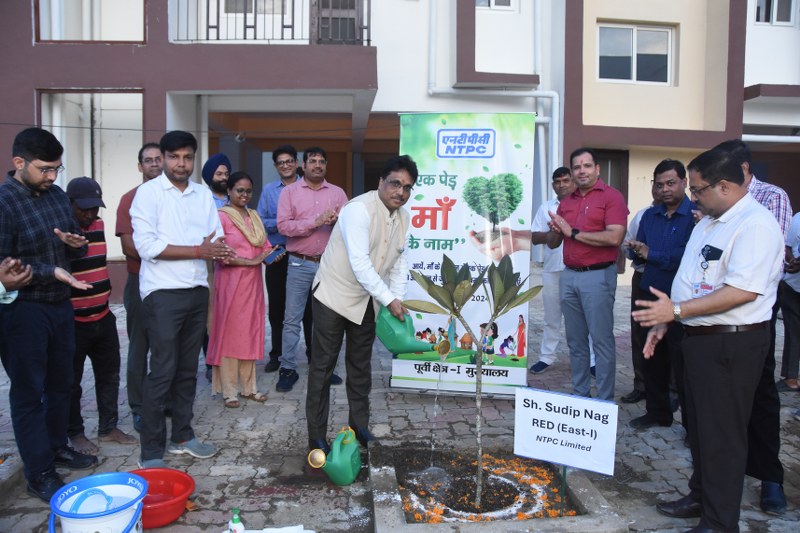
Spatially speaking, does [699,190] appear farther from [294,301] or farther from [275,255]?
[275,255]

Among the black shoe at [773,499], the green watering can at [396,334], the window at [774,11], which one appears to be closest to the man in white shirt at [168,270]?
the green watering can at [396,334]

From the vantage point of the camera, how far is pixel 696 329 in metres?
2.99

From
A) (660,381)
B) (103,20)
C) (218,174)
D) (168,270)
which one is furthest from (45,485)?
(103,20)

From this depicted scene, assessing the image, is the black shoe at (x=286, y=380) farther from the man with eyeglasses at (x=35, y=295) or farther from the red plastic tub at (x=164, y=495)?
the man with eyeglasses at (x=35, y=295)

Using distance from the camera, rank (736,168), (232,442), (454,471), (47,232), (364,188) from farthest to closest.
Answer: (364,188), (232,442), (454,471), (47,232), (736,168)

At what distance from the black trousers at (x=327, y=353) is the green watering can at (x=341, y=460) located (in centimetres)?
29

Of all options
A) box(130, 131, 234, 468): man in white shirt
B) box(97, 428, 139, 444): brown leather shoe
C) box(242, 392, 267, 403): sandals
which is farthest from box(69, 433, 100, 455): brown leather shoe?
box(242, 392, 267, 403): sandals

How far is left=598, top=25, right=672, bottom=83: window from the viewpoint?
11547 millimetres

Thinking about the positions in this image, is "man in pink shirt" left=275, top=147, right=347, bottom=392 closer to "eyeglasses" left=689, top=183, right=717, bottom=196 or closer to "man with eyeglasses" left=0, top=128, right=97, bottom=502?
"man with eyeglasses" left=0, top=128, right=97, bottom=502

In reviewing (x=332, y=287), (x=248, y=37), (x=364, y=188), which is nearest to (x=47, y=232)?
(x=332, y=287)

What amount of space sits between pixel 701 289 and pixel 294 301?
11.4 ft

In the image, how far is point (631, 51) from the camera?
11586 millimetres

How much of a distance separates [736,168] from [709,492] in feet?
5.05

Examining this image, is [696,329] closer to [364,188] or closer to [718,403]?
[718,403]
